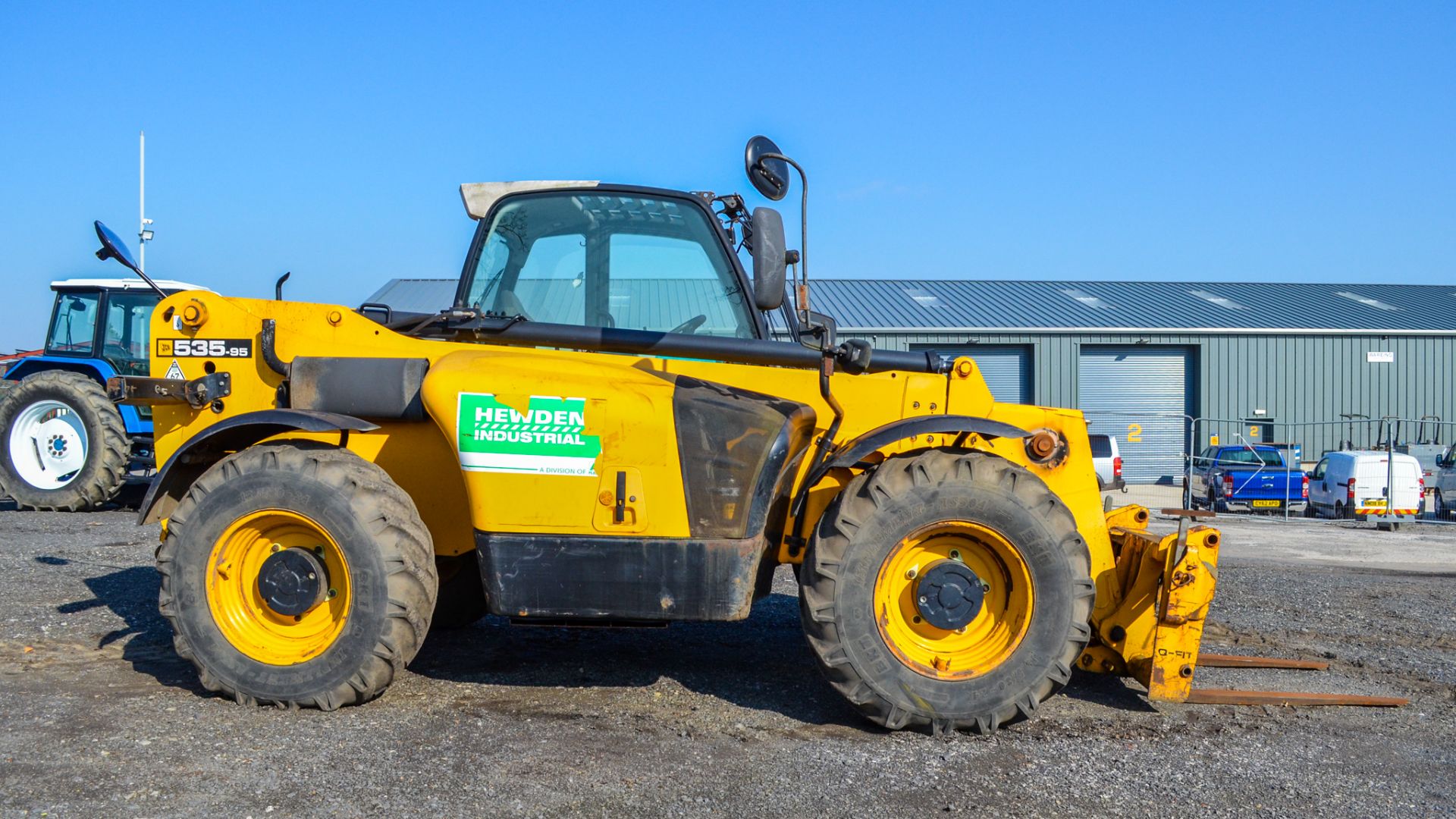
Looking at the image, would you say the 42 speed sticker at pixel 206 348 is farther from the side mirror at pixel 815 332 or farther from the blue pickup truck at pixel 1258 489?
the blue pickup truck at pixel 1258 489

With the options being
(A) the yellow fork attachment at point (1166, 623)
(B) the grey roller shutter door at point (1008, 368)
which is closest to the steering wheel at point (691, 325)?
(A) the yellow fork attachment at point (1166, 623)

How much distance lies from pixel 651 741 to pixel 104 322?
12588 mm

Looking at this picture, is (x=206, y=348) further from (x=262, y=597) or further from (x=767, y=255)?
(x=767, y=255)

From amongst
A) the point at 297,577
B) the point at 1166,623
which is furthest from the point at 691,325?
the point at 1166,623

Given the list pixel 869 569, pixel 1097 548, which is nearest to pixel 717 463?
pixel 869 569

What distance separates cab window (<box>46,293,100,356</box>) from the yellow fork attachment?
44.7 ft

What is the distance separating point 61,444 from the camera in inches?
535

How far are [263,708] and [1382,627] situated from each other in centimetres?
684

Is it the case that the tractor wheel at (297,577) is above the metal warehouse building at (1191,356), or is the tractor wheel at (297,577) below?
below

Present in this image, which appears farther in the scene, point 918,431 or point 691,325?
point 691,325

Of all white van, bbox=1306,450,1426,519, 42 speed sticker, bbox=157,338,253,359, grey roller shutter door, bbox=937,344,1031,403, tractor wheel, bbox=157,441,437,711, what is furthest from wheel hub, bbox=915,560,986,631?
grey roller shutter door, bbox=937,344,1031,403

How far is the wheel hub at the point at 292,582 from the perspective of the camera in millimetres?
4934

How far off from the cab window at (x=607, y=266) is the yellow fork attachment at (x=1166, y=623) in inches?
80.9

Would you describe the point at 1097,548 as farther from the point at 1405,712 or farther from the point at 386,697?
the point at 386,697
